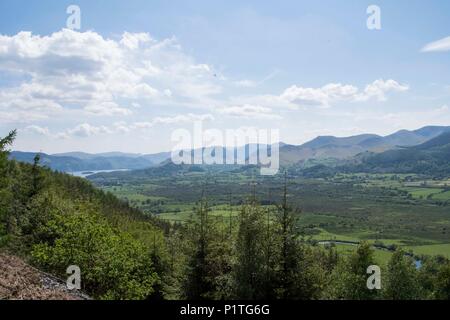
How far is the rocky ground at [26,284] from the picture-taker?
54.5 feet

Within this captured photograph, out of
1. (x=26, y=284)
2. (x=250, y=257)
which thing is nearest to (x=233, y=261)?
(x=250, y=257)

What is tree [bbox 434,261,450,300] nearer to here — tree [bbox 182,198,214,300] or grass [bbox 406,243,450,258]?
tree [bbox 182,198,214,300]

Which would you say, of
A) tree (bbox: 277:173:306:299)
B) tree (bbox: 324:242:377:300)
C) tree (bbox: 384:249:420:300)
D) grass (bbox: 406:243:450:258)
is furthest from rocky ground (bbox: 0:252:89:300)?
grass (bbox: 406:243:450:258)

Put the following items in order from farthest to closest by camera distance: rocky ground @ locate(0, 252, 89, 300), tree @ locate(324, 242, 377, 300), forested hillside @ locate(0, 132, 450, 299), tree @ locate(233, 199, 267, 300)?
tree @ locate(324, 242, 377, 300) → forested hillside @ locate(0, 132, 450, 299) → tree @ locate(233, 199, 267, 300) → rocky ground @ locate(0, 252, 89, 300)

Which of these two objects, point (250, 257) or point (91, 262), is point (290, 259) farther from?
point (91, 262)

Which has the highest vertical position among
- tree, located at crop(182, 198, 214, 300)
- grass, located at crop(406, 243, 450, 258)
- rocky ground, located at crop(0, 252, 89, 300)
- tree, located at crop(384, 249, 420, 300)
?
rocky ground, located at crop(0, 252, 89, 300)

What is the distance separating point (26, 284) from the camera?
18234 mm

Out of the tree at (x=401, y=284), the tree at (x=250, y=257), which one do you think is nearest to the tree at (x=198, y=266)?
the tree at (x=250, y=257)

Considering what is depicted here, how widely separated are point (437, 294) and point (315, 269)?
1365 cm

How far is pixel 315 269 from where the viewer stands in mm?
28719

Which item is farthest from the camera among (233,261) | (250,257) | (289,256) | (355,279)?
(355,279)

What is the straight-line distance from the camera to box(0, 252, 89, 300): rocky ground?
54.5 ft

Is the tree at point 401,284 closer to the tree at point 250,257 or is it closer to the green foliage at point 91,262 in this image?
the tree at point 250,257
